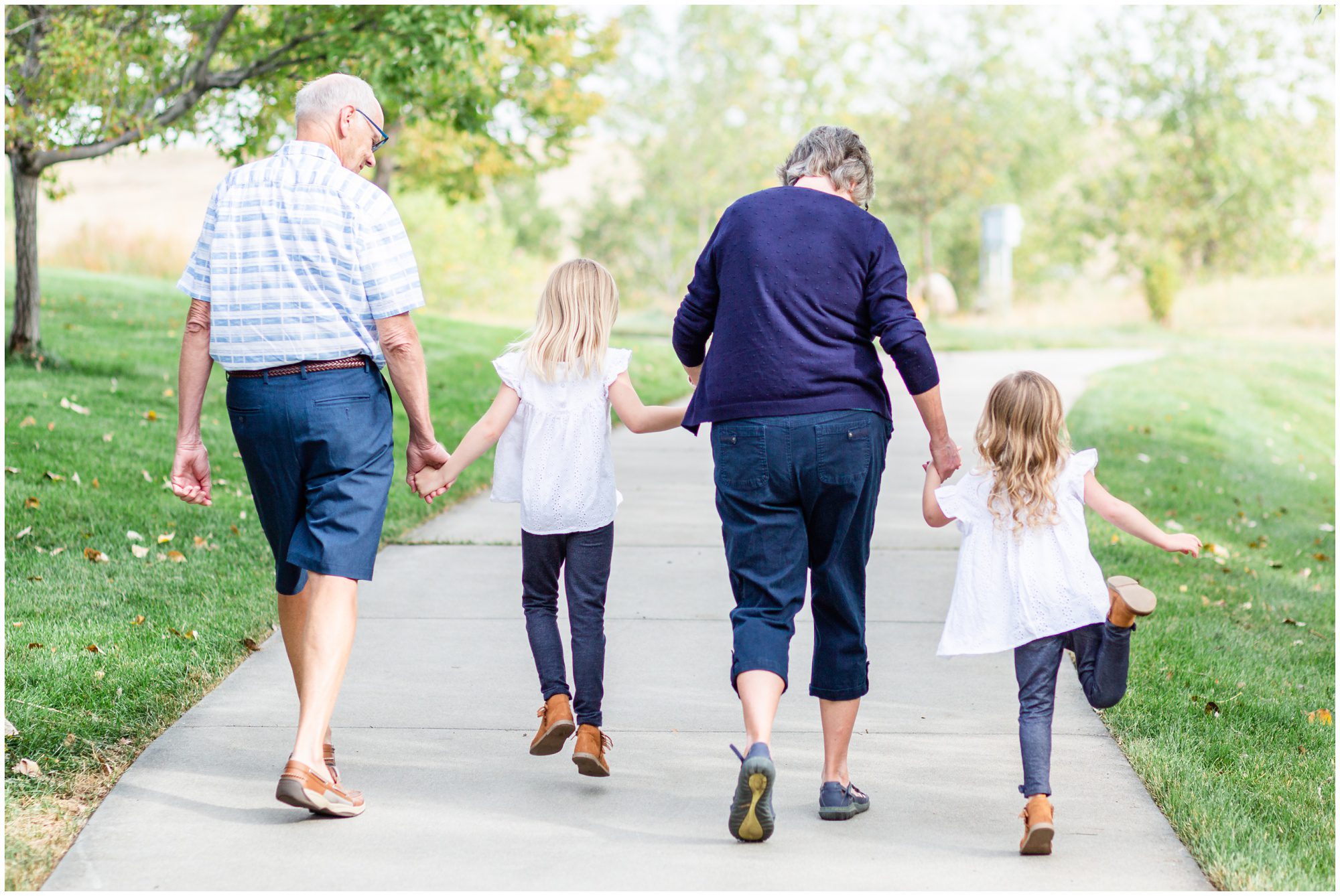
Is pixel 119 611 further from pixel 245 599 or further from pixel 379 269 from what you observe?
pixel 379 269

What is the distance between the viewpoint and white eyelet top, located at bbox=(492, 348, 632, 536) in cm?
399

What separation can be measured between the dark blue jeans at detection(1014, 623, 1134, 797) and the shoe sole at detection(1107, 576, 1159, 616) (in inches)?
4.7

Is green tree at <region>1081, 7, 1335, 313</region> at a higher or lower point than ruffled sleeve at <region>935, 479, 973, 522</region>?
higher

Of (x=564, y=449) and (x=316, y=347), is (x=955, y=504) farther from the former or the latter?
(x=316, y=347)

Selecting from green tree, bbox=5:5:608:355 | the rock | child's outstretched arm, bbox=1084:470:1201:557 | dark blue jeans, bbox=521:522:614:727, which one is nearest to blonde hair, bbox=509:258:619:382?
dark blue jeans, bbox=521:522:614:727

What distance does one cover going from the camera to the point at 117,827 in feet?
11.6

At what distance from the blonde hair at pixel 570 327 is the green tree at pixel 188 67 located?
22.3 ft

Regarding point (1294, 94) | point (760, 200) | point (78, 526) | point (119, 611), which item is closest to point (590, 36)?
point (78, 526)

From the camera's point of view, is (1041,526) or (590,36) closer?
(1041,526)

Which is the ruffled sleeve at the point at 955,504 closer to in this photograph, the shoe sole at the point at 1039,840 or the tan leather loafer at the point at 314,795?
the shoe sole at the point at 1039,840

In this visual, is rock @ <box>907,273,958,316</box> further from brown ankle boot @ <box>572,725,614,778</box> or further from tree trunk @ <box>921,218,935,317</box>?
brown ankle boot @ <box>572,725,614,778</box>

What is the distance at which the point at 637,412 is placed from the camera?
4.02m

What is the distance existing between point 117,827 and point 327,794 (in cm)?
56

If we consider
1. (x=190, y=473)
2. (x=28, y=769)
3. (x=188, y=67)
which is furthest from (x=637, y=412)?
(x=188, y=67)
